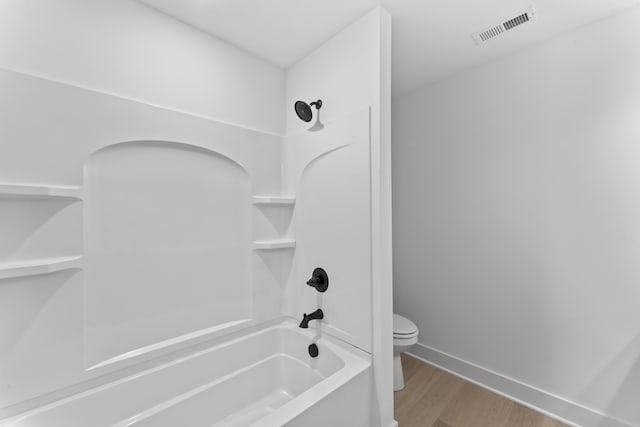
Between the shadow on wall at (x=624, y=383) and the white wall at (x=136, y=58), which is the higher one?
the white wall at (x=136, y=58)

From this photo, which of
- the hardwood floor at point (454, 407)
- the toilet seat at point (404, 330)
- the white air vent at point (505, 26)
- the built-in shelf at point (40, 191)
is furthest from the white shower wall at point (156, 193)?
the white air vent at point (505, 26)

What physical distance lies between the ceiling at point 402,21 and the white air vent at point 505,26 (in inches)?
1.4

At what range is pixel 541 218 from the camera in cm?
170

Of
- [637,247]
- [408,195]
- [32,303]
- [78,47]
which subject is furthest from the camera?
[408,195]

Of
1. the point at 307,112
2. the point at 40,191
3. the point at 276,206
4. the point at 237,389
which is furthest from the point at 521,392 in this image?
the point at 40,191

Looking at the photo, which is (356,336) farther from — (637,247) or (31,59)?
(31,59)

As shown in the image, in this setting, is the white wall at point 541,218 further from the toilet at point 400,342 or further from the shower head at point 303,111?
the shower head at point 303,111

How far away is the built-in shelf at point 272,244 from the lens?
175 cm

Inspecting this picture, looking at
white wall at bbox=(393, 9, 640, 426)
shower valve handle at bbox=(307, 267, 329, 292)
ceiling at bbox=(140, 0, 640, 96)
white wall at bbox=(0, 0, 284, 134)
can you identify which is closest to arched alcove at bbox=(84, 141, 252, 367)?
white wall at bbox=(0, 0, 284, 134)

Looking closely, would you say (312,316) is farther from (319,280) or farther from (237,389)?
(237,389)

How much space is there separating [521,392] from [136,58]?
3.15 m

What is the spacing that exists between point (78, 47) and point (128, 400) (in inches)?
67.1

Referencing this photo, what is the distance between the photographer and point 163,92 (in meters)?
1.42

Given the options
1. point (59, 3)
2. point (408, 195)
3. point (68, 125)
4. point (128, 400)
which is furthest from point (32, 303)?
point (408, 195)
